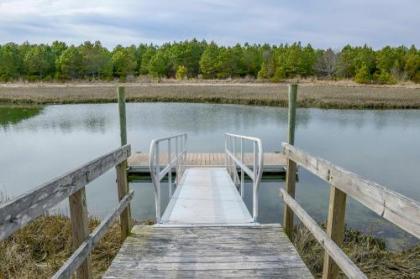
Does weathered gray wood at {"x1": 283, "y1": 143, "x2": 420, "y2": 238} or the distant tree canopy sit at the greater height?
the distant tree canopy

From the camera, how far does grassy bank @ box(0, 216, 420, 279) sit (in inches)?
168

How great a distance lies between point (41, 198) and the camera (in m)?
1.82

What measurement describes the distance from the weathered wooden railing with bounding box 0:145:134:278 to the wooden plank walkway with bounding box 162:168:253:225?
3.73ft

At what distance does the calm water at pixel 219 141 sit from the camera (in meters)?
7.67

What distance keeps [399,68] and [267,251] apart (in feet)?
198

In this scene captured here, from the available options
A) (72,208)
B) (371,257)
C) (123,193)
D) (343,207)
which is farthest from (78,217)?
(371,257)

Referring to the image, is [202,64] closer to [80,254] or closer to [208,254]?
[208,254]

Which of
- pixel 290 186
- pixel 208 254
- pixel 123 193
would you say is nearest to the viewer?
pixel 208 254

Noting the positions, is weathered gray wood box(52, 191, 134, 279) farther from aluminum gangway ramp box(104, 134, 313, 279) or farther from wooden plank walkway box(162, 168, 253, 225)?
wooden plank walkway box(162, 168, 253, 225)

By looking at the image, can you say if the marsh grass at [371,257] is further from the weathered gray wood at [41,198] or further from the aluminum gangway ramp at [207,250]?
the weathered gray wood at [41,198]

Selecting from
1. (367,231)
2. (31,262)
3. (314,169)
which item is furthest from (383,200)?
(367,231)

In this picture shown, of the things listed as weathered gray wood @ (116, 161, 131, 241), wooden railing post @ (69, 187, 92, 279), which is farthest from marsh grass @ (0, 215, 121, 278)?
wooden railing post @ (69, 187, 92, 279)

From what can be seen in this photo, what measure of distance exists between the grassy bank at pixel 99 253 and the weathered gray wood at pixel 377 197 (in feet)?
8.21

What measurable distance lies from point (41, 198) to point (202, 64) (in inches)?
2269
